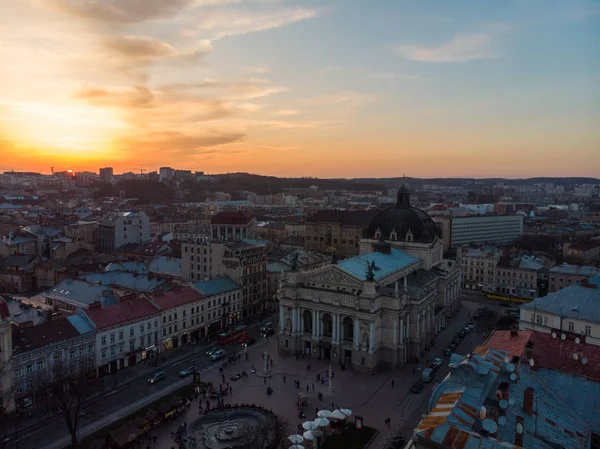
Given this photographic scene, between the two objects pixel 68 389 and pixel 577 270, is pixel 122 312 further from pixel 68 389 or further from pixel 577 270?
pixel 577 270

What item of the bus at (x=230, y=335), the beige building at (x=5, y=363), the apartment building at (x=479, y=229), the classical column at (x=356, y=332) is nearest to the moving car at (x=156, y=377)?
the bus at (x=230, y=335)

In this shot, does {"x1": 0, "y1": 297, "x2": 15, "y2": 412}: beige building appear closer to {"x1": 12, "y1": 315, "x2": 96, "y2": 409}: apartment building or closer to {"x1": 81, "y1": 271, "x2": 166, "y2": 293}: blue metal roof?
{"x1": 12, "y1": 315, "x2": 96, "y2": 409}: apartment building

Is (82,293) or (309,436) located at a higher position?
(82,293)

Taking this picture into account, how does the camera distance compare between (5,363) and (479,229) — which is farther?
(479,229)

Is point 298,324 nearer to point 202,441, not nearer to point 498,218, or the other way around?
point 202,441

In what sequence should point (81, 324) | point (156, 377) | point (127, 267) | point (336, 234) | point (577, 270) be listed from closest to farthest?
point (156, 377), point (81, 324), point (127, 267), point (577, 270), point (336, 234)

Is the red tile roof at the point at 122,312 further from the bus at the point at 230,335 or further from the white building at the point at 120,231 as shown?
the white building at the point at 120,231

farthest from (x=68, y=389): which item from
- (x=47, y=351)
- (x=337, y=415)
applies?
(x=337, y=415)

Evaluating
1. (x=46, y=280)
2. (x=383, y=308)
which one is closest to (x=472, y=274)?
(x=383, y=308)

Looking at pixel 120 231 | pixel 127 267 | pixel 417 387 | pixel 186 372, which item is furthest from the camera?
Result: pixel 120 231
